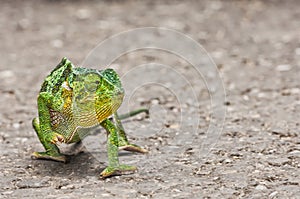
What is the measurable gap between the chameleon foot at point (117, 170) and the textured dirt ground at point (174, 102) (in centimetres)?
4

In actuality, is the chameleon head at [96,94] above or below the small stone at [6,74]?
below

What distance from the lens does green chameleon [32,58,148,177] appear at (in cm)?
307

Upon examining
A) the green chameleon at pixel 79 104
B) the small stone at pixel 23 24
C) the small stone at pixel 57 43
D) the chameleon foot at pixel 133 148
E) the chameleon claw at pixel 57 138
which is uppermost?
the small stone at pixel 23 24

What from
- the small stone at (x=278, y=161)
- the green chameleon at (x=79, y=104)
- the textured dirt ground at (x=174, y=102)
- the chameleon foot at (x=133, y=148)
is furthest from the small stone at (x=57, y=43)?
the small stone at (x=278, y=161)

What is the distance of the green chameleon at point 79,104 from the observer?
3.07m

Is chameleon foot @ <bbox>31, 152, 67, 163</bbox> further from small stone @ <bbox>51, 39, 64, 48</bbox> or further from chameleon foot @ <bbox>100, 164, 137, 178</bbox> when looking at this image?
small stone @ <bbox>51, 39, 64, 48</bbox>

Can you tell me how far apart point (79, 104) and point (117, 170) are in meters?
0.44

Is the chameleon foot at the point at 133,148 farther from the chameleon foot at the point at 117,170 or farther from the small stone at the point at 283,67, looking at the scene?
the small stone at the point at 283,67

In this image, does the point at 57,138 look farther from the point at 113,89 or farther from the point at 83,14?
the point at 83,14

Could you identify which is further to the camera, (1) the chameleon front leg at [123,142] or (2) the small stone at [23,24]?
(2) the small stone at [23,24]

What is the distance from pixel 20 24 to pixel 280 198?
15.8ft

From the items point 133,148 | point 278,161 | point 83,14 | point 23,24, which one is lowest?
point 278,161

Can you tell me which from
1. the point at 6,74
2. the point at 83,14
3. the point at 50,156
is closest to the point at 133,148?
the point at 50,156

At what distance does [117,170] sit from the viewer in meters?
3.24
